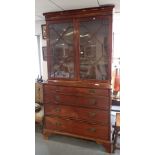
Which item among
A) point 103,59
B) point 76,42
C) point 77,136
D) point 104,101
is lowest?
point 77,136

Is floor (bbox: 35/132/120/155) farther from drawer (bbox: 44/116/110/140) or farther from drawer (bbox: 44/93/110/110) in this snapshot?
drawer (bbox: 44/93/110/110)

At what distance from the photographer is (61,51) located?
285cm

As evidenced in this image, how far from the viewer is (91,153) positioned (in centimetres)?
249

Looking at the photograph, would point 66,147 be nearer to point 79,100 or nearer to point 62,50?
point 79,100

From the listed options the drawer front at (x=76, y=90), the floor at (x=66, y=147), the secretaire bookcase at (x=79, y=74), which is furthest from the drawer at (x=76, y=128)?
the drawer front at (x=76, y=90)

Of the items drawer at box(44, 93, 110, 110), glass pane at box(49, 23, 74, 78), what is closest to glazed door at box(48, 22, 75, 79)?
glass pane at box(49, 23, 74, 78)

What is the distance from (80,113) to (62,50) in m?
1.05

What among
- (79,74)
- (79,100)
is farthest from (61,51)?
(79,100)

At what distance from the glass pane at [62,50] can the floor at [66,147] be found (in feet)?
3.50

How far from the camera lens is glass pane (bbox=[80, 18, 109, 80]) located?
8.38 ft
